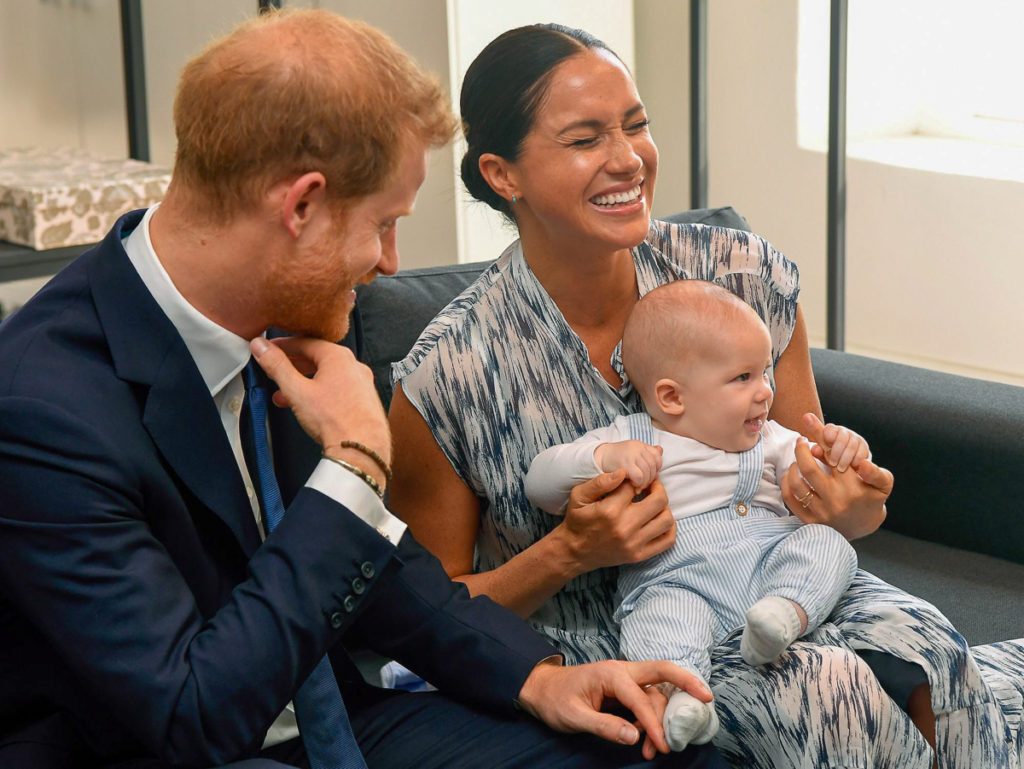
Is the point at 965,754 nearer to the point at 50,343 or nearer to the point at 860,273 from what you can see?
the point at 50,343

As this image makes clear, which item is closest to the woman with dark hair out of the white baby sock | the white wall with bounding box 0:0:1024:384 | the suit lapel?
the white baby sock

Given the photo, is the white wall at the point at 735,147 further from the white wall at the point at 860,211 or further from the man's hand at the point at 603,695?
the man's hand at the point at 603,695

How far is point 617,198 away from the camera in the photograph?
5.58ft

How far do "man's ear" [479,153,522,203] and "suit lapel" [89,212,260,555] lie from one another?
632 millimetres

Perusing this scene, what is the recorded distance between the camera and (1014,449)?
2109mm

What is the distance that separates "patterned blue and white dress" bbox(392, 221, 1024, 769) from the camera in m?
1.42

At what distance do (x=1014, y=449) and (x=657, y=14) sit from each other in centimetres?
251

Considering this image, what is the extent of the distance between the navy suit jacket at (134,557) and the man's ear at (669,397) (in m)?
0.56

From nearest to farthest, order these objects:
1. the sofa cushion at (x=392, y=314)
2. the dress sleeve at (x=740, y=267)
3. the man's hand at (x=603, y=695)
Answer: the man's hand at (x=603, y=695) → the dress sleeve at (x=740, y=267) → the sofa cushion at (x=392, y=314)

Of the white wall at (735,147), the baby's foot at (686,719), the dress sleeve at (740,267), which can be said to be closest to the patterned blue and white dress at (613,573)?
the dress sleeve at (740,267)

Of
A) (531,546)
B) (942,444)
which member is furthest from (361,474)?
(942,444)

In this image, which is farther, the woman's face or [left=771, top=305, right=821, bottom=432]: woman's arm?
[left=771, top=305, right=821, bottom=432]: woman's arm

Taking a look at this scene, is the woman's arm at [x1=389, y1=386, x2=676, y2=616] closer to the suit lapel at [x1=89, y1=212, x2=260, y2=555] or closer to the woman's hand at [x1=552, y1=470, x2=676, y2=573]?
the woman's hand at [x1=552, y1=470, x2=676, y2=573]

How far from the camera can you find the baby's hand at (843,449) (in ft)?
5.35
